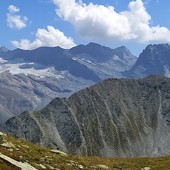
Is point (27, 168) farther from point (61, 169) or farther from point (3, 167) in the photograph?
point (61, 169)

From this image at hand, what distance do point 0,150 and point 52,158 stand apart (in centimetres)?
642

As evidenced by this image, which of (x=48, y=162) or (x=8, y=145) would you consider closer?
(x=48, y=162)

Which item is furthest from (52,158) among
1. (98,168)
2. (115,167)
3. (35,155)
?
(115,167)

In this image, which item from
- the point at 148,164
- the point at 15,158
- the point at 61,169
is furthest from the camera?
the point at 148,164

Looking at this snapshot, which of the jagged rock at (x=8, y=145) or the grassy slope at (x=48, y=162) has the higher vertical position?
the jagged rock at (x=8, y=145)

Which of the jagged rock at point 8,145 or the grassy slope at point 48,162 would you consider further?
the jagged rock at point 8,145

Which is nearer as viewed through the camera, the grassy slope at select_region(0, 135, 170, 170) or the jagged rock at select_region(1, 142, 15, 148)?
the grassy slope at select_region(0, 135, 170, 170)

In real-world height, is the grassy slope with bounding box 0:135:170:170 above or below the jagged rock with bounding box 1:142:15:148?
below

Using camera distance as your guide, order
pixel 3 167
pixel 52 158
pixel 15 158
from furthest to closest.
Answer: pixel 52 158 < pixel 15 158 < pixel 3 167

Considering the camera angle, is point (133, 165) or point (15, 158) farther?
point (133, 165)

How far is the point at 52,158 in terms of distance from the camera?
36.8 m

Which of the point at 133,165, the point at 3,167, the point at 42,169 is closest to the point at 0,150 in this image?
the point at 42,169

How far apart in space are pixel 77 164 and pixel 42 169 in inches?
282

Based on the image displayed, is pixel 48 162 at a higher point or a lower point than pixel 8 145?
lower
